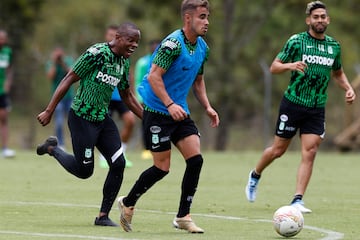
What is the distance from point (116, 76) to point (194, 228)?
5.82 feet

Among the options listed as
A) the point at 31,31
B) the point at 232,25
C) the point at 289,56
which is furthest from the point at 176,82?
the point at 31,31

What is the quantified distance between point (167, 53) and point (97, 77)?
945mm

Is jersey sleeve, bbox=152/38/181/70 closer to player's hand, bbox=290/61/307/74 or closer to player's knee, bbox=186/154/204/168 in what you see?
player's knee, bbox=186/154/204/168

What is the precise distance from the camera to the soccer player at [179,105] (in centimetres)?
1055

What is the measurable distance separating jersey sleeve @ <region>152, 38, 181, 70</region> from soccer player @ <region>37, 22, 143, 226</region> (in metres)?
0.51

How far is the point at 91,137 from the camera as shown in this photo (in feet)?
36.4

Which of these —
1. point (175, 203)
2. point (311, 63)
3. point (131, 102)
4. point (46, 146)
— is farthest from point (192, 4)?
point (175, 203)

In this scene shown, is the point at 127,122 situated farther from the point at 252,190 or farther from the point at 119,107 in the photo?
the point at 252,190

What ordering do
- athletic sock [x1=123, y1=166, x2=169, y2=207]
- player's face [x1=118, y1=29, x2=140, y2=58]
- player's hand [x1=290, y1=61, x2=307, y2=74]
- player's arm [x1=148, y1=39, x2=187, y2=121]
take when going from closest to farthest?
1. player's arm [x1=148, y1=39, x2=187, y2=121]
2. athletic sock [x1=123, y1=166, x2=169, y2=207]
3. player's face [x1=118, y1=29, x2=140, y2=58]
4. player's hand [x1=290, y1=61, x2=307, y2=74]

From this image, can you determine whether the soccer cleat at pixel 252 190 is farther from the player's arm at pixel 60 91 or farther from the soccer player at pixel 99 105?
the player's arm at pixel 60 91

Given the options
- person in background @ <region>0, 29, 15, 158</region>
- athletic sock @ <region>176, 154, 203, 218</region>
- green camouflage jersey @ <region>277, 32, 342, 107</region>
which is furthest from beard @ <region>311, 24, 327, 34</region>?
person in background @ <region>0, 29, 15, 158</region>

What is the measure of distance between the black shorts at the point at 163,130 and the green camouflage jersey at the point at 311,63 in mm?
2656

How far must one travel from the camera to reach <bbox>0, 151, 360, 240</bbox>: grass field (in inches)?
414

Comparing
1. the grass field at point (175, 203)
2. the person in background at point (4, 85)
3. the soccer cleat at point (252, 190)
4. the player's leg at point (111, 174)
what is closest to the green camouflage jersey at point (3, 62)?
the person in background at point (4, 85)
